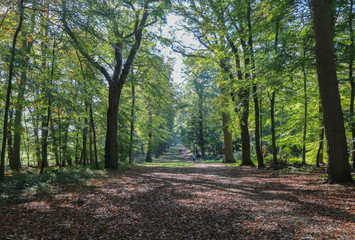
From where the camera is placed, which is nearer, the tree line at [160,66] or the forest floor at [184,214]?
the forest floor at [184,214]

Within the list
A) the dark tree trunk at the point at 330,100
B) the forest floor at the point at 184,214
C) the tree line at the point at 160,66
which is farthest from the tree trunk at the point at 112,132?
the dark tree trunk at the point at 330,100

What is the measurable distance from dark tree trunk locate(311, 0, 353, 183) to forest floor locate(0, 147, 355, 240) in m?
0.66

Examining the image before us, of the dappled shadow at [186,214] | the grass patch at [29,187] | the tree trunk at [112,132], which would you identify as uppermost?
the tree trunk at [112,132]

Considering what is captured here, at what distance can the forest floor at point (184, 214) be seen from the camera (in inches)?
144

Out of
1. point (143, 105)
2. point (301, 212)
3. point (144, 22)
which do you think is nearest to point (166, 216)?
point (301, 212)

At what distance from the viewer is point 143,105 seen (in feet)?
72.2

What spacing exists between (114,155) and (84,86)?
4474mm

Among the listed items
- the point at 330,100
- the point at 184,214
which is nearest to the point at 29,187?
the point at 184,214

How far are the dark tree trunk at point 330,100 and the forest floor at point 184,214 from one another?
66cm

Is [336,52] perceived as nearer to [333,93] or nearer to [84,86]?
[333,93]

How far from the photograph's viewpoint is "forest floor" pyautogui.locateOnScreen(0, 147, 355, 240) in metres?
3.65

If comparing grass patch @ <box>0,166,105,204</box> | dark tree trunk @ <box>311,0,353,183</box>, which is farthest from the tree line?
grass patch @ <box>0,166,105,204</box>

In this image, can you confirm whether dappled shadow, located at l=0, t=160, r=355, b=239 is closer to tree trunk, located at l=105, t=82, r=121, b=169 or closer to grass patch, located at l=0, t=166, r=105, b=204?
grass patch, located at l=0, t=166, r=105, b=204

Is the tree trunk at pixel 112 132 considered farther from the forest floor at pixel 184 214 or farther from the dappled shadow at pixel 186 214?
the dappled shadow at pixel 186 214
